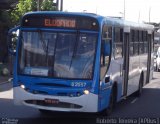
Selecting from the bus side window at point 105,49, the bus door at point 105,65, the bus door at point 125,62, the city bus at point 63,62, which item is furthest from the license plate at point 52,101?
the bus door at point 125,62

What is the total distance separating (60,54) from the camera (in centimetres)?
1245

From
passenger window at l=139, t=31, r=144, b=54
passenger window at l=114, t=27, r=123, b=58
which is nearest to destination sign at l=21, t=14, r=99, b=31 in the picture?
passenger window at l=114, t=27, r=123, b=58

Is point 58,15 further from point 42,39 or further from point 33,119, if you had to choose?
point 33,119

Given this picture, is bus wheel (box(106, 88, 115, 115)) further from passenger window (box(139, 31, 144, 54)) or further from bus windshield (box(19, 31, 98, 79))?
passenger window (box(139, 31, 144, 54))

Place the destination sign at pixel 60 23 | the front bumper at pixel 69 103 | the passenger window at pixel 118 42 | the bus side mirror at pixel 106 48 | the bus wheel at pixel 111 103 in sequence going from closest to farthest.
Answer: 1. the front bumper at pixel 69 103
2. the destination sign at pixel 60 23
3. the bus side mirror at pixel 106 48
4. the bus wheel at pixel 111 103
5. the passenger window at pixel 118 42

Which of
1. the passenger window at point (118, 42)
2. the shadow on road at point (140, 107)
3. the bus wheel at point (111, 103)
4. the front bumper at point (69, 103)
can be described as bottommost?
the shadow on road at point (140, 107)

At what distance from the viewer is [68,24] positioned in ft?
41.4

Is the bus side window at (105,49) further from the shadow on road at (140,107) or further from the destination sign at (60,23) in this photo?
the shadow on road at (140,107)

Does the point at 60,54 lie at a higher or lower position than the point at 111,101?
higher

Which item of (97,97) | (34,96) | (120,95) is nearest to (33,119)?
(34,96)

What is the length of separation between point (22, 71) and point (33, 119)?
4.60 feet

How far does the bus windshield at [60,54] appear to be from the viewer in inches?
487

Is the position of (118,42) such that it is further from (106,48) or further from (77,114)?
(77,114)

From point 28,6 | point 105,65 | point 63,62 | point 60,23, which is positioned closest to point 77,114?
point 105,65
